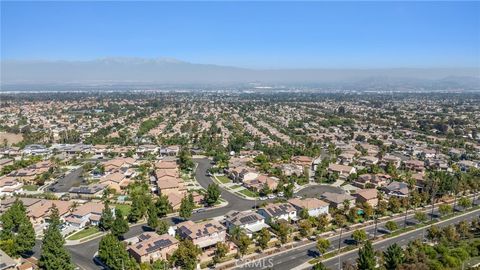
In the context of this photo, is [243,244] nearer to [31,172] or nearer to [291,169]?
[291,169]

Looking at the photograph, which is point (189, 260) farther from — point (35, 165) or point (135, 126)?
point (135, 126)

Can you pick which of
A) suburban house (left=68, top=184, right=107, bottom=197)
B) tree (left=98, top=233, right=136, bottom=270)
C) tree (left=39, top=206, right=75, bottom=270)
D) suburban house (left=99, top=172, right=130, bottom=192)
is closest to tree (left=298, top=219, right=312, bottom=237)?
tree (left=98, top=233, right=136, bottom=270)

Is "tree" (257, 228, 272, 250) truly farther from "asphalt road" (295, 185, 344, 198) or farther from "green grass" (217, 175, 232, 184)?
"green grass" (217, 175, 232, 184)

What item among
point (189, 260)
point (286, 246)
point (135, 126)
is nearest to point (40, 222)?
point (189, 260)

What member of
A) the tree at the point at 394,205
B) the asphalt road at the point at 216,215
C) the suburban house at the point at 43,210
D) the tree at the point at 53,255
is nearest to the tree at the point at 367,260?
the asphalt road at the point at 216,215

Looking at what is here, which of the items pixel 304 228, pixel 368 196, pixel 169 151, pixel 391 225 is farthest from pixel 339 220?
pixel 169 151

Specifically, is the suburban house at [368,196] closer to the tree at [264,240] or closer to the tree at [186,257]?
the tree at [264,240]
